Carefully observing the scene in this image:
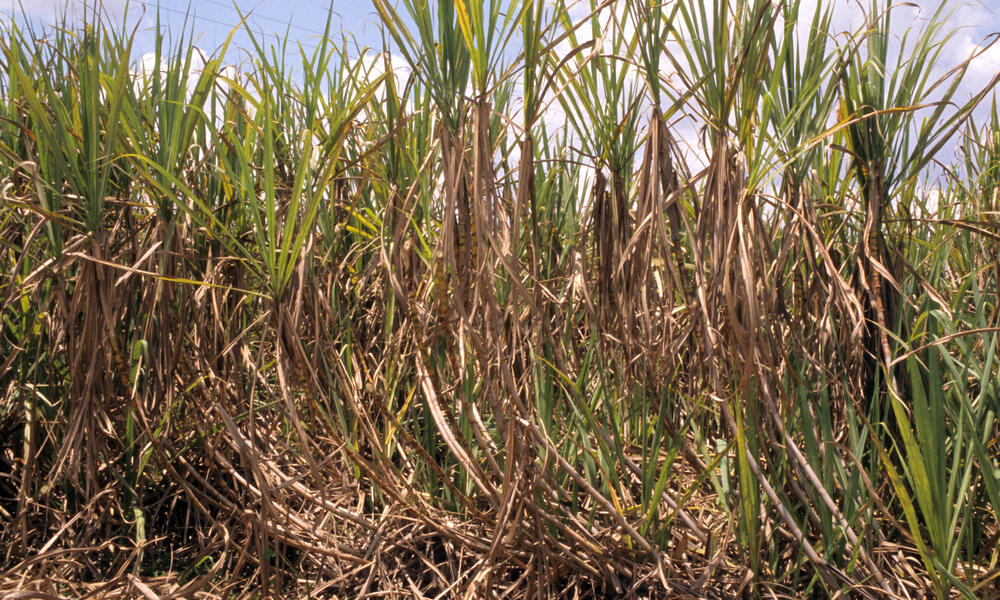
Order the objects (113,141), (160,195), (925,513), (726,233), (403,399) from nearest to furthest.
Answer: (925,513), (726,233), (113,141), (160,195), (403,399)

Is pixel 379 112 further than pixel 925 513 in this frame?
Yes

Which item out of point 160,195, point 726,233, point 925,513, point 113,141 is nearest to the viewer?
point 925,513

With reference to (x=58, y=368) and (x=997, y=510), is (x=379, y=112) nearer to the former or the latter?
(x=58, y=368)

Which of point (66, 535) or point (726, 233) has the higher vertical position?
point (726, 233)

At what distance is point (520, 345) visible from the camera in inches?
48.5

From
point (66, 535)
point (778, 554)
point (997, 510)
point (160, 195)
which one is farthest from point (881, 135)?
point (66, 535)

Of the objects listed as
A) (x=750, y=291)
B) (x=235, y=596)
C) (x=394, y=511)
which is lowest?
(x=235, y=596)

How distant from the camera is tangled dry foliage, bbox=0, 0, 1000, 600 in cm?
109

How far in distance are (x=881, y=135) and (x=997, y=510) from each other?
2.02ft

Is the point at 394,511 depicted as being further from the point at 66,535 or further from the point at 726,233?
the point at 726,233

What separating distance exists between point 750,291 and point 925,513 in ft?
1.25

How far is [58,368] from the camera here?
1509 millimetres

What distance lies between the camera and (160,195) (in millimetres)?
1419

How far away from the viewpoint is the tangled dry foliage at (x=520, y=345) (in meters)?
1.09
